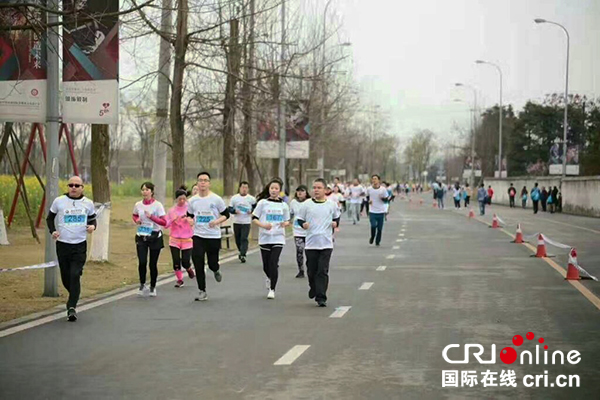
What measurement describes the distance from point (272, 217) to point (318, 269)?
1538 millimetres

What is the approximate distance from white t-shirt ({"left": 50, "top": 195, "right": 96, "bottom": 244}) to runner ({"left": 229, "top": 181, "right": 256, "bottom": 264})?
9.09m

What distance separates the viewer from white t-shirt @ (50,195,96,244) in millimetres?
14289

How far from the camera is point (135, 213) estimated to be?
56.2ft

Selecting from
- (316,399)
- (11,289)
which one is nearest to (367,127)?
(11,289)

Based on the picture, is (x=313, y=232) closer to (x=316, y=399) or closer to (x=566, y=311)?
(x=566, y=311)

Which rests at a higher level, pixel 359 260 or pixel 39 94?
pixel 39 94

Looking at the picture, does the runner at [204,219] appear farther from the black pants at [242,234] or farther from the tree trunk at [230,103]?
the tree trunk at [230,103]

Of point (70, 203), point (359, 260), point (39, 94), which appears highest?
point (39, 94)

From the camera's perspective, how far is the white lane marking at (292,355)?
406 inches

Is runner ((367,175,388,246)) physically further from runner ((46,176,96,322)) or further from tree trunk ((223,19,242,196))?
runner ((46,176,96,322))

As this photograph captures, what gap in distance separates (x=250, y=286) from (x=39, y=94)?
4681 millimetres

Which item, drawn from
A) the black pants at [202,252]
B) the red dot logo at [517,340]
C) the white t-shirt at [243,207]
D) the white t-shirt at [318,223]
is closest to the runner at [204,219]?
the black pants at [202,252]

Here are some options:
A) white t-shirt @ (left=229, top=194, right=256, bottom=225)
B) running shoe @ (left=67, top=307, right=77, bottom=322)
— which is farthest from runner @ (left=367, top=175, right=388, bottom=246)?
running shoe @ (left=67, top=307, right=77, bottom=322)

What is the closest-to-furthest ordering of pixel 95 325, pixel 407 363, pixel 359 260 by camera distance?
pixel 407 363, pixel 95 325, pixel 359 260
